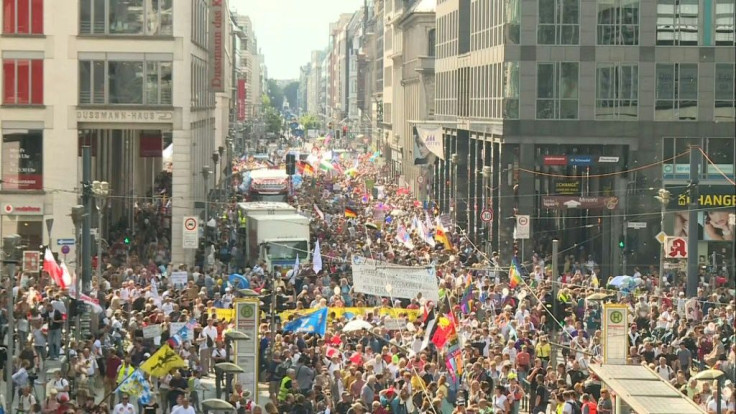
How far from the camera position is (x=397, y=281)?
122ft

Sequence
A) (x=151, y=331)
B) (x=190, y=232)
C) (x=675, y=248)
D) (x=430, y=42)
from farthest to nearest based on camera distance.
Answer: (x=430, y=42) < (x=190, y=232) < (x=675, y=248) < (x=151, y=331)

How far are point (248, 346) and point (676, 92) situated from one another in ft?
108

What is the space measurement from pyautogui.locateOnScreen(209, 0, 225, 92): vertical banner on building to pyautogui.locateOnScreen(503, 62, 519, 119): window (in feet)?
69.9

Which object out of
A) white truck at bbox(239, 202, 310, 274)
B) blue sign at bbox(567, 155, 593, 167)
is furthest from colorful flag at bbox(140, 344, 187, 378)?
blue sign at bbox(567, 155, 593, 167)

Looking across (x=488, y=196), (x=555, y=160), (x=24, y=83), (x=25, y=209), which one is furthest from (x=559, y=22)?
(x=25, y=209)

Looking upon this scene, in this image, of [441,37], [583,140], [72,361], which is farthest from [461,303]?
[441,37]

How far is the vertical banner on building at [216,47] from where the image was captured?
77250mm

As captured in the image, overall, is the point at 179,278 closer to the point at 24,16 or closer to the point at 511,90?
the point at 24,16

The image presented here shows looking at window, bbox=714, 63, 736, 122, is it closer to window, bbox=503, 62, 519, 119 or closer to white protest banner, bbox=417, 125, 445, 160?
window, bbox=503, 62, 519, 119

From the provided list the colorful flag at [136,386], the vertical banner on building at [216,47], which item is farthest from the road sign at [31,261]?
the vertical banner on building at [216,47]

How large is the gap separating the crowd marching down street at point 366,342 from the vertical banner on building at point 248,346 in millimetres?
309

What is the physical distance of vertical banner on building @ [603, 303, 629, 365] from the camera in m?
28.8

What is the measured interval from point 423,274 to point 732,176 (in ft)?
80.8

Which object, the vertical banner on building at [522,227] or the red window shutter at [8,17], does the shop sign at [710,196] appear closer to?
the vertical banner on building at [522,227]
